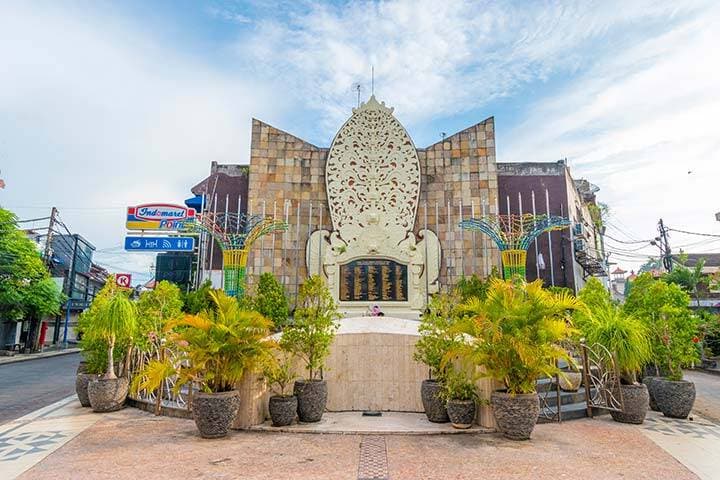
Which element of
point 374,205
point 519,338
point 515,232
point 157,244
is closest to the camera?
point 519,338

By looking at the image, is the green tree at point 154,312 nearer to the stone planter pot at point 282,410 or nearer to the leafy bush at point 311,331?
the leafy bush at point 311,331

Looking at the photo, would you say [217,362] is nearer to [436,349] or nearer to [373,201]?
[436,349]

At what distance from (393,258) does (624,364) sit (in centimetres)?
850

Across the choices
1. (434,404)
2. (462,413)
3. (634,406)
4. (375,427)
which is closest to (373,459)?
(375,427)

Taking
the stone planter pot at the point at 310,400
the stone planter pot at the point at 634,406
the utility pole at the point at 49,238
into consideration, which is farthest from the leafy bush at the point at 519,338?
the utility pole at the point at 49,238

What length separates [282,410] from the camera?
6656 millimetres

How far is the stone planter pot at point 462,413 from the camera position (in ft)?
21.4

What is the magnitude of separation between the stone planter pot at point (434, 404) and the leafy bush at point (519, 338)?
0.97 meters

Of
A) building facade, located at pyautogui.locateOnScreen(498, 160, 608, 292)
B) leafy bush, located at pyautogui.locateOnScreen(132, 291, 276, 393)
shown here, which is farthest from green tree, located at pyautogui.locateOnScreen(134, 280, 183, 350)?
building facade, located at pyautogui.locateOnScreen(498, 160, 608, 292)

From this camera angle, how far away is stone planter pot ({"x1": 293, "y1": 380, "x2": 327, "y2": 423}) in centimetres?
695

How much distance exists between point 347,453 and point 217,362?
2248 mm

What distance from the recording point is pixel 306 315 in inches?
284

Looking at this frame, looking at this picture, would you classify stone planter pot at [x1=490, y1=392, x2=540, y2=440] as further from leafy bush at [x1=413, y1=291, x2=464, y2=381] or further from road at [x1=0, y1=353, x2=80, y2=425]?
road at [x1=0, y1=353, x2=80, y2=425]

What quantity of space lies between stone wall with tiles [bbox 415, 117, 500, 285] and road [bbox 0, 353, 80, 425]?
1195 centimetres
